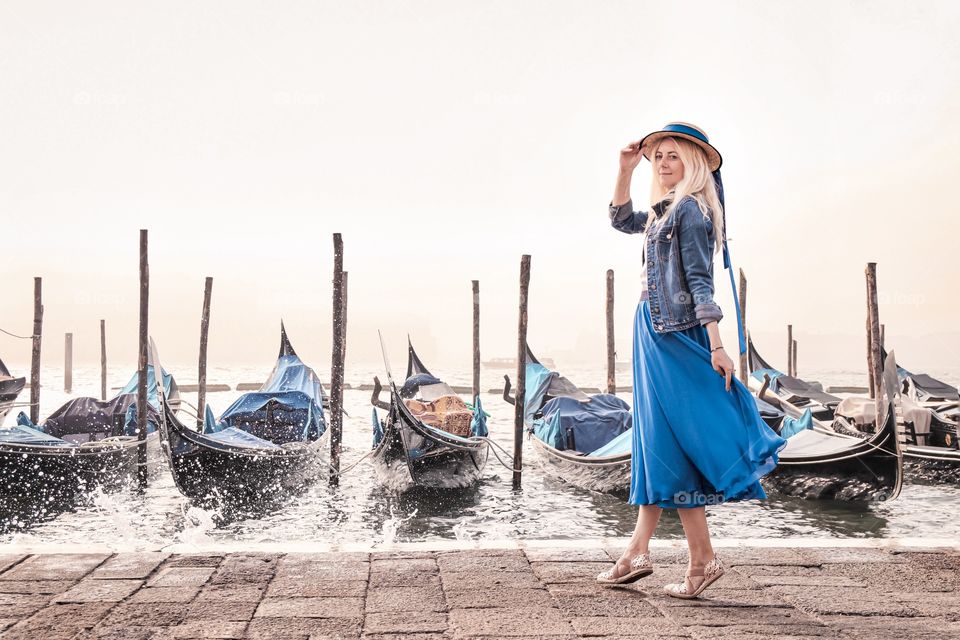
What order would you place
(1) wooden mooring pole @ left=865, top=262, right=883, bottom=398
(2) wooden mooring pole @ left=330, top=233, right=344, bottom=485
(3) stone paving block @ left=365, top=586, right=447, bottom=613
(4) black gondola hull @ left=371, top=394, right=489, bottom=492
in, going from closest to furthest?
1. (3) stone paving block @ left=365, top=586, right=447, bottom=613
2. (4) black gondola hull @ left=371, top=394, right=489, bottom=492
3. (2) wooden mooring pole @ left=330, top=233, right=344, bottom=485
4. (1) wooden mooring pole @ left=865, top=262, right=883, bottom=398

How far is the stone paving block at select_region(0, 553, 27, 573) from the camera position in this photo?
95.0 inches

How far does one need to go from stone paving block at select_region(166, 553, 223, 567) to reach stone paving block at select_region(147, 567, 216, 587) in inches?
1.6

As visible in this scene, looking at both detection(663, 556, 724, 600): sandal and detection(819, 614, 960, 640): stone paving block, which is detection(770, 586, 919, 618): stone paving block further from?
detection(663, 556, 724, 600): sandal

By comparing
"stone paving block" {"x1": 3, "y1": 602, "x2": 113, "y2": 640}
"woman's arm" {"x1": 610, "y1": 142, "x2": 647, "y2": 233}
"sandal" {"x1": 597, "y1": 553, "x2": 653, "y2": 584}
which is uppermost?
"woman's arm" {"x1": 610, "y1": 142, "x2": 647, "y2": 233}

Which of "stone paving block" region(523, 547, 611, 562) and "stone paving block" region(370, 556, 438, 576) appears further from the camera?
"stone paving block" region(523, 547, 611, 562)

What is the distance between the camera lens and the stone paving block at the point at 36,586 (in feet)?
7.14

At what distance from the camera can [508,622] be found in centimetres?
189

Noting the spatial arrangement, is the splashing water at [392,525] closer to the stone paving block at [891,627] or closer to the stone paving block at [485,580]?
the stone paving block at [485,580]

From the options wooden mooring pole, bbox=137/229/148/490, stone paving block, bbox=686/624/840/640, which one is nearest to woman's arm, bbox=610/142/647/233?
stone paving block, bbox=686/624/840/640

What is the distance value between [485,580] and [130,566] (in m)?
1.14

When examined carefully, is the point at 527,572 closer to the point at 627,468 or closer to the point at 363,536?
the point at 363,536

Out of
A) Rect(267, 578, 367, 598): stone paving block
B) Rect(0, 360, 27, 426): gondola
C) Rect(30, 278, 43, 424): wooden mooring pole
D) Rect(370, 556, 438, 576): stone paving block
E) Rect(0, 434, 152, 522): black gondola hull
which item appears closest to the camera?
Rect(267, 578, 367, 598): stone paving block

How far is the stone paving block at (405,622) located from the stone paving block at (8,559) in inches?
50.8

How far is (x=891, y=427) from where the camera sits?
678cm
